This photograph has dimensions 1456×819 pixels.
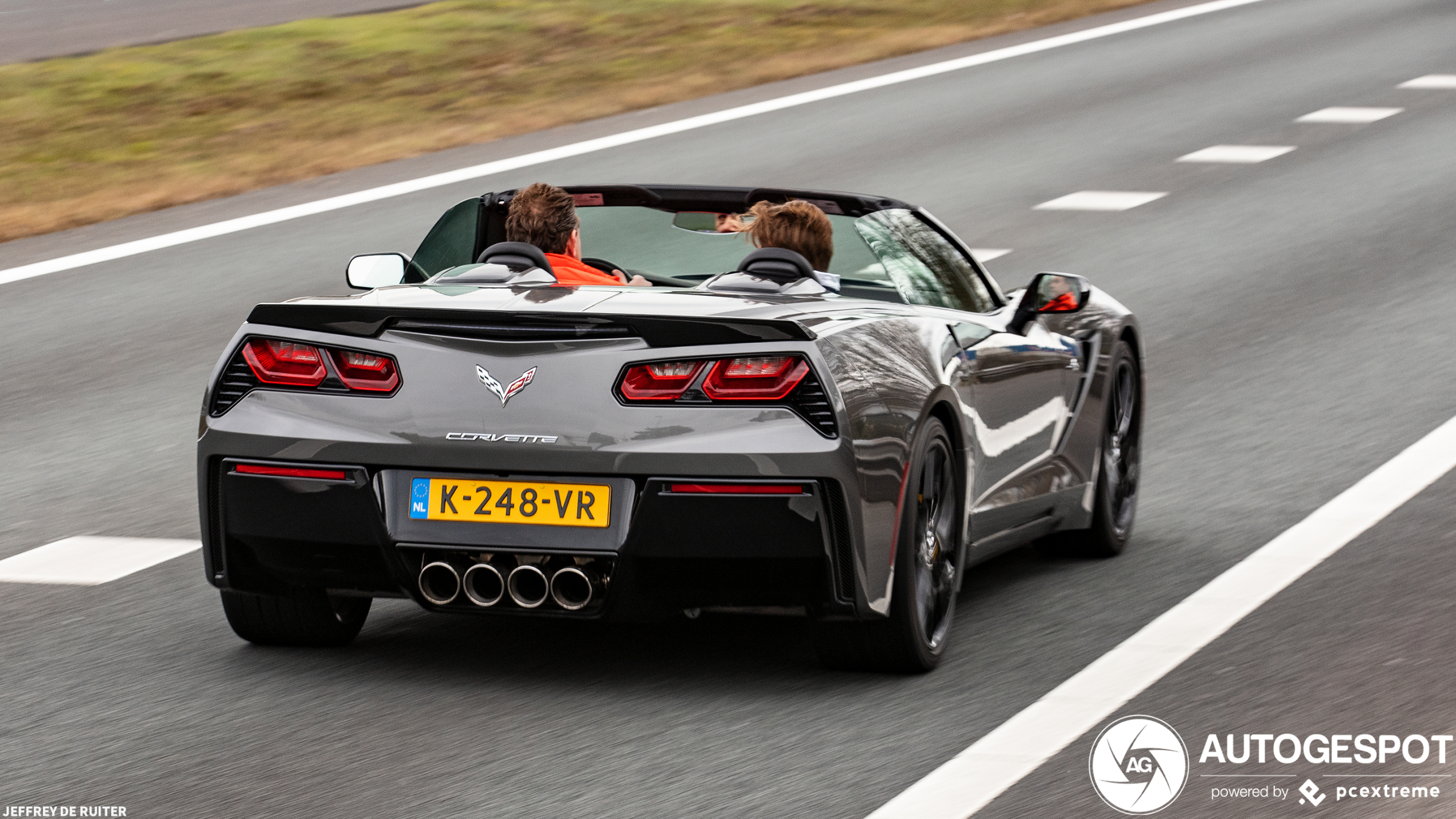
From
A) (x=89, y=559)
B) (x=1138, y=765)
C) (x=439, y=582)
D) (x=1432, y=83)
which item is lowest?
(x=1432, y=83)

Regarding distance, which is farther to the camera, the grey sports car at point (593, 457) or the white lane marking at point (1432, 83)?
the white lane marking at point (1432, 83)

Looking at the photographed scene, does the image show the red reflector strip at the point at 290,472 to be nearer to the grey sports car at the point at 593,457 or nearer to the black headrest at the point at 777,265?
the grey sports car at the point at 593,457

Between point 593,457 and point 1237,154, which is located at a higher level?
point 593,457

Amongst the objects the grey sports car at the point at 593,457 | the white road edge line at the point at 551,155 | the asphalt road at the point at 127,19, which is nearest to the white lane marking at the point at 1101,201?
the white road edge line at the point at 551,155

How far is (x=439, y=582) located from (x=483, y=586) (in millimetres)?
113

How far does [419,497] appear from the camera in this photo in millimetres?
5781

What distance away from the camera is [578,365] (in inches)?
226

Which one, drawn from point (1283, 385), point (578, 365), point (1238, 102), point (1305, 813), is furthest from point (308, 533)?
point (1238, 102)

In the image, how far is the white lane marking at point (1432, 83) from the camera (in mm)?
24094

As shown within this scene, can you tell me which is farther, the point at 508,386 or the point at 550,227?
the point at 550,227

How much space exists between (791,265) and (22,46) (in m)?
18.6

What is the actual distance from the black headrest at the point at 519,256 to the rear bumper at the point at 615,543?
105 centimetres

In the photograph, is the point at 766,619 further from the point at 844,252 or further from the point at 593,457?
the point at 593,457

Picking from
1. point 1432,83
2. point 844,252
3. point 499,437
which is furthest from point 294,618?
point 1432,83
